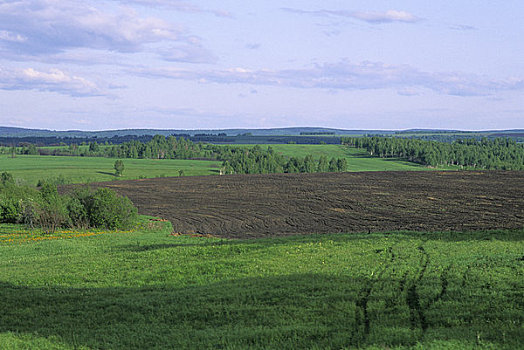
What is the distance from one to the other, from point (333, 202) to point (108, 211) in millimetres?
35782

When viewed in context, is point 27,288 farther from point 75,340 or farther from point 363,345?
point 363,345

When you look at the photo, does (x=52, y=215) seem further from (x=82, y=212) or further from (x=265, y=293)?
(x=265, y=293)

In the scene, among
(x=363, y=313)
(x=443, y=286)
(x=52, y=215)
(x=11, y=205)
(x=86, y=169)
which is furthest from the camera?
(x=86, y=169)

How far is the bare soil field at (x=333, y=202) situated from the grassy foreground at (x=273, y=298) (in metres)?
19.7

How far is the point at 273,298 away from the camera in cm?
1719

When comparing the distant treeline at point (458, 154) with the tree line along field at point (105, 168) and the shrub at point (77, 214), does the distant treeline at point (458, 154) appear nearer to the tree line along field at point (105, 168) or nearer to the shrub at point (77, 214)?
the tree line along field at point (105, 168)

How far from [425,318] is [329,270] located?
774 centimetres

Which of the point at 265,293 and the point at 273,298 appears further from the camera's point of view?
the point at 265,293

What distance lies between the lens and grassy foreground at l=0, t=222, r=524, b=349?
13.1m

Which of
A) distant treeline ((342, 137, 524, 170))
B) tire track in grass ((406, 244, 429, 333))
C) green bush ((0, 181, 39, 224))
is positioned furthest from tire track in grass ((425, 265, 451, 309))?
distant treeline ((342, 137, 524, 170))

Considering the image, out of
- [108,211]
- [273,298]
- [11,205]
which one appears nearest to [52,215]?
[108,211]

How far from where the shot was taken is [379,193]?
82.6 meters

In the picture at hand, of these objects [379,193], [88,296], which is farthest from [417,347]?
[379,193]

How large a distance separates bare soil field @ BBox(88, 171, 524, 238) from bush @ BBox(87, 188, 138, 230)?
236 inches
